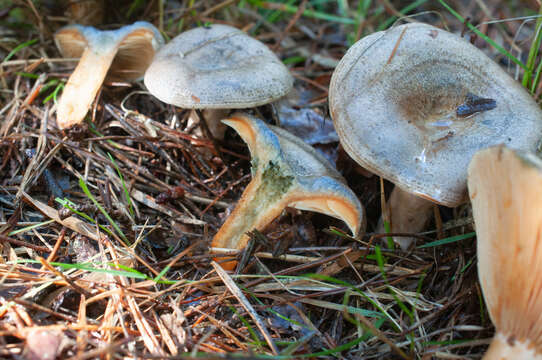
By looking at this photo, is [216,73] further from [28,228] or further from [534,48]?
[534,48]

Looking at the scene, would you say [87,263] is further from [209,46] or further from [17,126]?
[209,46]

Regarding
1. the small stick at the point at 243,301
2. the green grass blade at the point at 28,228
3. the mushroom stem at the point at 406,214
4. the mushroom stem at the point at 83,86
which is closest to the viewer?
the small stick at the point at 243,301

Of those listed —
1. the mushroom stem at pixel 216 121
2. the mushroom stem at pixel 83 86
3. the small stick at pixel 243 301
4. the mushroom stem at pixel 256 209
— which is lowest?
the small stick at pixel 243 301

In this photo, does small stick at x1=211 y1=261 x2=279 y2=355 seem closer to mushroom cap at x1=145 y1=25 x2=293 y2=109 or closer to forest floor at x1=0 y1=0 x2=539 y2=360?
forest floor at x1=0 y1=0 x2=539 y2=360

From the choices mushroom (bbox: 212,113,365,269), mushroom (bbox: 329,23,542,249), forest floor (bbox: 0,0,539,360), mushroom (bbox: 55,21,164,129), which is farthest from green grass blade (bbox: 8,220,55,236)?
mushroom (bbox: 329,23,542,249)

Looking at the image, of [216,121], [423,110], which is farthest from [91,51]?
[423,110]

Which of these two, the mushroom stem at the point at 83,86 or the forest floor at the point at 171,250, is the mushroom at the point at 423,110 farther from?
the mushroom stem at the point at 83,86

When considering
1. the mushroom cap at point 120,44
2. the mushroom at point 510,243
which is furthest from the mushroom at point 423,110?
the mushroom cap at point 120,44
